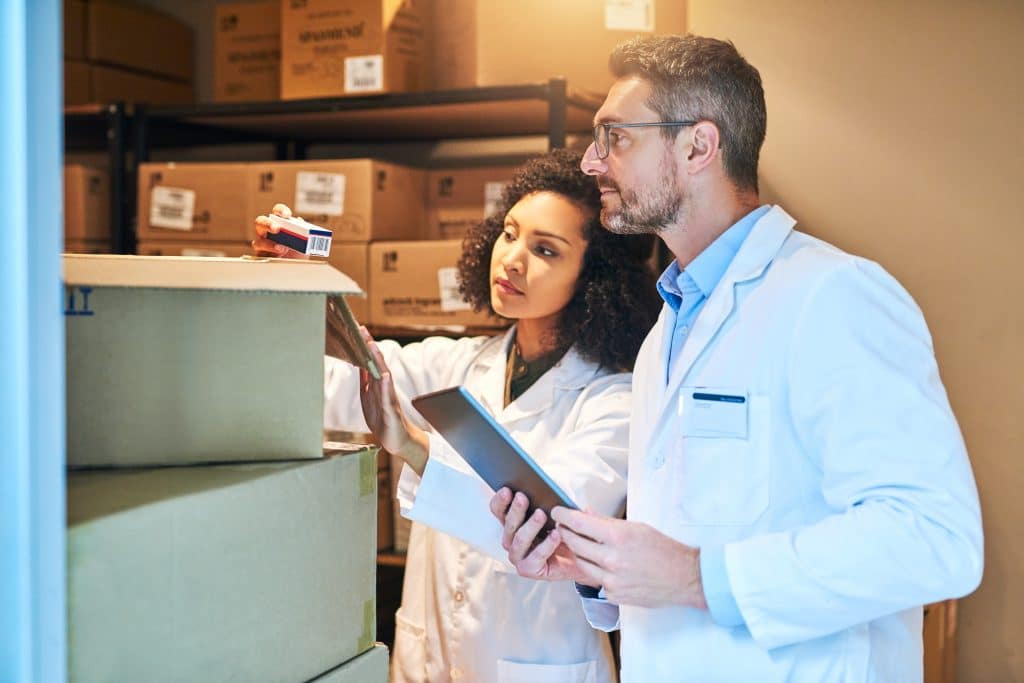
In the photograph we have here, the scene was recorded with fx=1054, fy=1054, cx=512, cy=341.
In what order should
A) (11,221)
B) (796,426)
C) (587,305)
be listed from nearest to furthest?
(11,221) → (796,426) → (587,305)

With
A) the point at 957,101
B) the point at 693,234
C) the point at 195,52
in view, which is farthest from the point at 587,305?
the point at 195,52

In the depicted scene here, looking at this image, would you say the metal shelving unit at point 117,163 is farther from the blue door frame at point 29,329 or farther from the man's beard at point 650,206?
the blue door frame at point 29,329

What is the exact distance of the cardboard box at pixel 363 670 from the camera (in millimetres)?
1025

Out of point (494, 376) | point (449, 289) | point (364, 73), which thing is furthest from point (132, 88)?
point (494, 376)

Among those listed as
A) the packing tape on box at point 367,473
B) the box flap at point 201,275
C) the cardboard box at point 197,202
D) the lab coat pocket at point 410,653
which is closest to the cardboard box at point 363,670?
the packing tape on box at point 367,473

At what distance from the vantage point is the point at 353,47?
2.61m

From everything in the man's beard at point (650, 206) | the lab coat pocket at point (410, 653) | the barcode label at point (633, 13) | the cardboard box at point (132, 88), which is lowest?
the lab coat pocket at point (410, 653)

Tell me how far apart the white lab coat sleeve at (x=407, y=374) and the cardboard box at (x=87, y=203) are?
1.26 meters

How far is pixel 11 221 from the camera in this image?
2.07 ft

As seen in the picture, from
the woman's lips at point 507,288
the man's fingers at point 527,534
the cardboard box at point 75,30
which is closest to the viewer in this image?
the man's fingers at point 527,534

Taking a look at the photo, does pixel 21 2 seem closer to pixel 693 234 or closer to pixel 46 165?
pixel 46 165

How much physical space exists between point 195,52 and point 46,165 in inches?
129

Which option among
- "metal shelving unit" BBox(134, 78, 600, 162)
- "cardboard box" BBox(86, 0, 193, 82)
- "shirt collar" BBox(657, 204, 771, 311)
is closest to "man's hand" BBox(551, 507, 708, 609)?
"shirt collar" BBox(657, 204, 771, 311)

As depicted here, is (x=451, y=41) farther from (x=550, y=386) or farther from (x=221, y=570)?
(x=221, y=570)
